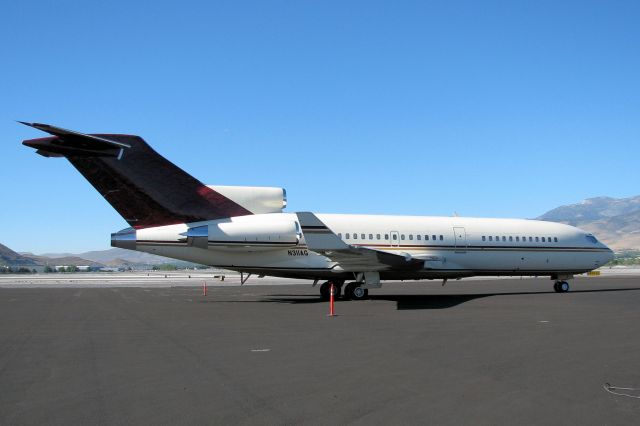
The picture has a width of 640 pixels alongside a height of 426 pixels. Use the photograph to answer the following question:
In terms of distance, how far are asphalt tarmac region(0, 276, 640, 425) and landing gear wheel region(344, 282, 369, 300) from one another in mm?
7715

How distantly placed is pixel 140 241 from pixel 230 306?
416cm

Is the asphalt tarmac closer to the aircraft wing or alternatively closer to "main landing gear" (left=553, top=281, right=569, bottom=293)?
the aircraft wing

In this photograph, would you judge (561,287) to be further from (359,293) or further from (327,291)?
(327,291)

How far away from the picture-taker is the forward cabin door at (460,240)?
83.0 feet

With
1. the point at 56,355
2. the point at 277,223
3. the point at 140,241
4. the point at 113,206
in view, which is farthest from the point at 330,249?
the point at 56,355

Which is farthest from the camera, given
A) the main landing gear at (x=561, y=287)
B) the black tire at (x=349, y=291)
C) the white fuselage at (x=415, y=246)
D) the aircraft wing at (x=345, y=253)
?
the main landing gear at (x=561, y=287)

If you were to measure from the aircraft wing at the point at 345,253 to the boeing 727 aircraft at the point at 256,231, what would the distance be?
38mm

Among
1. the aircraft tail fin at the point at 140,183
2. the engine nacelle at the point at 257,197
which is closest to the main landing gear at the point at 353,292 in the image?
the engine nacelle at the point at 257,197

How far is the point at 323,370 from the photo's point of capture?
8.14 metres

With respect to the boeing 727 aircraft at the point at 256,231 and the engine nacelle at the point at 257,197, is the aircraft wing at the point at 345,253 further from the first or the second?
the engine nacelle at the point at 257,197

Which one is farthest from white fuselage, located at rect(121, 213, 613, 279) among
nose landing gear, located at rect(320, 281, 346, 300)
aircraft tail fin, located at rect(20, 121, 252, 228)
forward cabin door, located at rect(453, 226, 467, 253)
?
nose landing gear, located at rect(320, 281, 346, 300)

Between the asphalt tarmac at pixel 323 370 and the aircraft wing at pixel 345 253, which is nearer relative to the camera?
the asphalt tarmac at pixel 323 370

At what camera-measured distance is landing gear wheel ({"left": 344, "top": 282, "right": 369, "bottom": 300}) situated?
76.4 feet

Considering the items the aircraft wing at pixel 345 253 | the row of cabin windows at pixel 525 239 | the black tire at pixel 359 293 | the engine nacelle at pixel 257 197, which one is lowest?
the black tire at pixel 359 293
